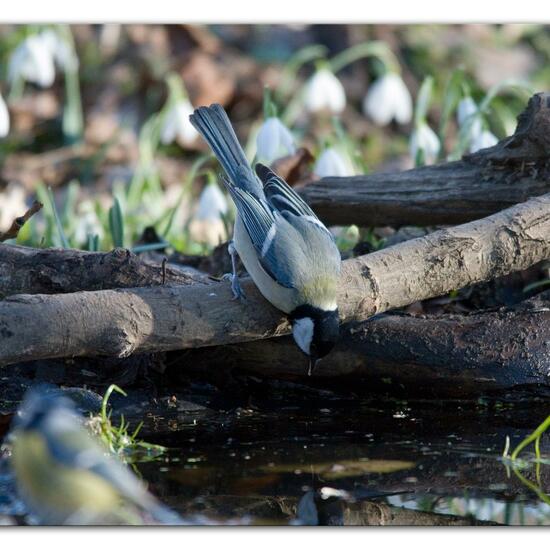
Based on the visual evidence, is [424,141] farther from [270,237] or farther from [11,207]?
[11,207]

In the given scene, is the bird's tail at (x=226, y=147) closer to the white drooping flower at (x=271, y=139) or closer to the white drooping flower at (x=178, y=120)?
the white drooping flower at (x=271, y=139)

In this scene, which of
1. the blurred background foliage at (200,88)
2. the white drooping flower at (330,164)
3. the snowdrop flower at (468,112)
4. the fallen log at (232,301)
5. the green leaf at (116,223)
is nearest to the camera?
the fallen log at (232,301)

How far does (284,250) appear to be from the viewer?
3072 mm

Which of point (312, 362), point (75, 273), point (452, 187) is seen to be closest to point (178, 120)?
point (452, 187)

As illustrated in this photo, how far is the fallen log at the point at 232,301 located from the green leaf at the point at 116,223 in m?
1.20

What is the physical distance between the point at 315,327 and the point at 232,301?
0.79 feet

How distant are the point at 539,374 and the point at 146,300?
4.13ft

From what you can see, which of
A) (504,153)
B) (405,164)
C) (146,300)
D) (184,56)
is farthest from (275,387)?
(184,56)

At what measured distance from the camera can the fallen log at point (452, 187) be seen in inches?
145

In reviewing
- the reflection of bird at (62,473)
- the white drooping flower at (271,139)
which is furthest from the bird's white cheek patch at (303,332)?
the white drooping flower at (271,139)

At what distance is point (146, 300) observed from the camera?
9.57 ft

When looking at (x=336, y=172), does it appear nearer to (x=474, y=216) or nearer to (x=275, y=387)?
(x=474, y=216)
